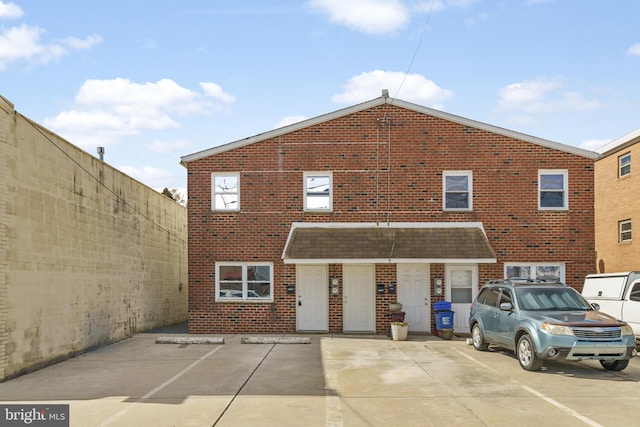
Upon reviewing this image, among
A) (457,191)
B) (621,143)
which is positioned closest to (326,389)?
(457,191)

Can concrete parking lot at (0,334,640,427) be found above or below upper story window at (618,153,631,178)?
below

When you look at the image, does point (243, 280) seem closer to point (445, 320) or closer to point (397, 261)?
point (397, 261)

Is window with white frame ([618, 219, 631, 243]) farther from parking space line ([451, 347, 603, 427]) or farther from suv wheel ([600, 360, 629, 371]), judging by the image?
parking space line ([451, 347, 603, 427])

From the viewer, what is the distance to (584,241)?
19.4 m

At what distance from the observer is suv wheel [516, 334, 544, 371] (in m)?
12.0

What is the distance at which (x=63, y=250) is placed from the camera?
14.4 metres

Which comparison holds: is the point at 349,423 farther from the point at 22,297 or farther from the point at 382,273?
the point at 382,273

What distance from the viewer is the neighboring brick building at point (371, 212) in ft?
63.2

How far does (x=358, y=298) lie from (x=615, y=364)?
8.59 meters

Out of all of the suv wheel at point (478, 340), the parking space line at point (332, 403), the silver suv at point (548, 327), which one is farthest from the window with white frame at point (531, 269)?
the parking space line at point (332, 403)

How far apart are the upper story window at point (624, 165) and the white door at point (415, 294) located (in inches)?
488

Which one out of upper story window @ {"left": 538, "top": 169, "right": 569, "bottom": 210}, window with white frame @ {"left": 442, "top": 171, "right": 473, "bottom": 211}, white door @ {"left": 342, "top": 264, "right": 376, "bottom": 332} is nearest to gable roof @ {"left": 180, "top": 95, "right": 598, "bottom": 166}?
upper story window @ {"left": 538, "top": 169, "right": 569, "bottom": 210}

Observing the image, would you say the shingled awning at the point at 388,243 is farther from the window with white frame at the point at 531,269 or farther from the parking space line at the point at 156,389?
the parking space line at the point at 156,389

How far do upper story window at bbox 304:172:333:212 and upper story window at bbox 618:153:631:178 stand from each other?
1429 cm
